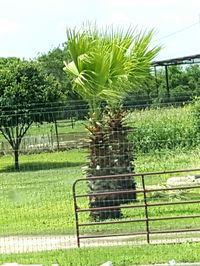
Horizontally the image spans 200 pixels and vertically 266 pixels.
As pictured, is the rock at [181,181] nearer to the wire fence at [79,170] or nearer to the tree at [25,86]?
the wire fence at [79,170]

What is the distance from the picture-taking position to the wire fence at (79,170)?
43.5 ft

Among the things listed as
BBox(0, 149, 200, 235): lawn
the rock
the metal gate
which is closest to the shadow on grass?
BBox(0, 149, 200, 235): lawn

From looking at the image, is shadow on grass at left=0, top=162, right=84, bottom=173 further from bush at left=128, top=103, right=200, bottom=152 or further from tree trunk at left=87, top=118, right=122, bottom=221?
bush at left=128, top=103, right=200, bottom=152

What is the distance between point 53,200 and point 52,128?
1.37 metres

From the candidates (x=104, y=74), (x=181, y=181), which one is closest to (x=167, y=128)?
(x=104, y=74)

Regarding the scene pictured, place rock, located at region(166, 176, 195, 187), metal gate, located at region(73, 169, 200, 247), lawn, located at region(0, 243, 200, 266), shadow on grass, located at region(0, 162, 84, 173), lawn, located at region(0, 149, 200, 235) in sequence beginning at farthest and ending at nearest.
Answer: rock, located at region(166, 176, 195, 187) < shadow on grass, located at region(0, 162, 84, 173) < lawn, located at region(0, 149, 200, 235) < metal gate, located at region(73, 169, 200, 247) < lawn, located at region(0, 243, 200, 266)

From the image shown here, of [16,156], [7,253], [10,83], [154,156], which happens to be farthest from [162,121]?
[10,83]

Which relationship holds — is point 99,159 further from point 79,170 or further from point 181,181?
point 181,181

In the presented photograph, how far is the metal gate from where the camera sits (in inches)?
478

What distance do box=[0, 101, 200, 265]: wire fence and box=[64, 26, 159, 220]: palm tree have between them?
0.10 ft

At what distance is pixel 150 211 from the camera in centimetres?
1461

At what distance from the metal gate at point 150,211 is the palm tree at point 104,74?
1.80 ft

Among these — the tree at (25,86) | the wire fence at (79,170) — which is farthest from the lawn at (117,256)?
the tree at (25,86)

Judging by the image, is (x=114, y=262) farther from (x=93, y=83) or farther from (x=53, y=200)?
(x=93, y=83)
